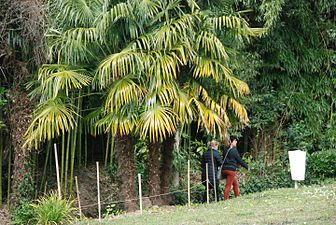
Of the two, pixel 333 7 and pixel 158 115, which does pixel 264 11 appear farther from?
pixel 158 115

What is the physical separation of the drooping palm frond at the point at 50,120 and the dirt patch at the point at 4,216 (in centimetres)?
203

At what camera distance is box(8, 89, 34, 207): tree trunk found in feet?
44.4

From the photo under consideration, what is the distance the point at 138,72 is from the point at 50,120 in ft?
5.73

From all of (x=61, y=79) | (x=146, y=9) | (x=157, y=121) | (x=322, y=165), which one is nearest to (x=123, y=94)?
(x=157, y=121)

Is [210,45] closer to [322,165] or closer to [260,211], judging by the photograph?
[260,211]

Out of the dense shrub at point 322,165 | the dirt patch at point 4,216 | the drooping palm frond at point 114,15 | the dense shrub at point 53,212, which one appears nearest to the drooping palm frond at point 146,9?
the drooping palm frond at point 114,15

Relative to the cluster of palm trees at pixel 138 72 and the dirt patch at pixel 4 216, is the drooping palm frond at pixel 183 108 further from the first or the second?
the dirt patch at pixel 4 216

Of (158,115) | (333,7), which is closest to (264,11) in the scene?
(333,7)

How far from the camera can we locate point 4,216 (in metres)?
13.5

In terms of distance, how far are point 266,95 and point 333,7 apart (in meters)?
2.74

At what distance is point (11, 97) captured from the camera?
1353cm

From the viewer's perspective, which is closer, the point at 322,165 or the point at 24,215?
the point at 24,215

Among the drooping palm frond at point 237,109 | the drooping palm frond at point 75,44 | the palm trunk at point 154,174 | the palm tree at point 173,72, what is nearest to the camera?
the palm tree at point 173,72

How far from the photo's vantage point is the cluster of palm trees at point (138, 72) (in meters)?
11.6
